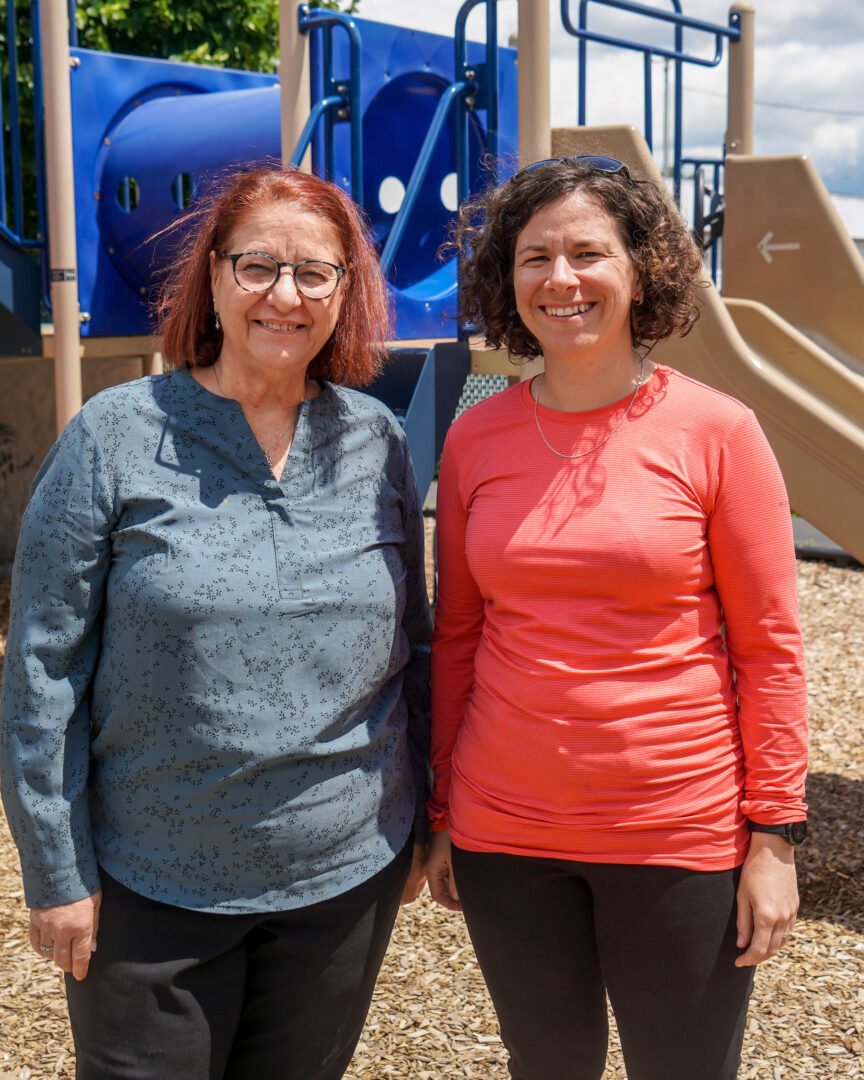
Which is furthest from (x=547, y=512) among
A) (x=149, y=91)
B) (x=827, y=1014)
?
(x=149, y=91)

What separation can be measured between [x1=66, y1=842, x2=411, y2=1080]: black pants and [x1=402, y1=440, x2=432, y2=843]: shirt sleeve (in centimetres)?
14

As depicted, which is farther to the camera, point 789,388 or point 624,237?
point 789,388

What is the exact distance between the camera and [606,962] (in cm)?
170

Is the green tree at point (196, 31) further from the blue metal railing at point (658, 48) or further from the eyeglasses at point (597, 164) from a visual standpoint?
the eyeglasses at point (597, 164)

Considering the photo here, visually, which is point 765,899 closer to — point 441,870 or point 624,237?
point 441,870

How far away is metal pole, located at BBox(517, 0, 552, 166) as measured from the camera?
12.3 ft

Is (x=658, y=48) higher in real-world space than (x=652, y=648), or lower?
higher

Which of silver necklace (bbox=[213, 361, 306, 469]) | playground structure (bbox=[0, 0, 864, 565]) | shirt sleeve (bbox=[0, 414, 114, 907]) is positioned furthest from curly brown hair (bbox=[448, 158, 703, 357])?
playground structure (bbox=[0, 0, 864, 565])

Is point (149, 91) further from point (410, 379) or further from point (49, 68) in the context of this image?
point (410, 379)

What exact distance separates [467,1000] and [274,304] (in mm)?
2022

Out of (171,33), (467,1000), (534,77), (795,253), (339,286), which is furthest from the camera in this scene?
(171,33)

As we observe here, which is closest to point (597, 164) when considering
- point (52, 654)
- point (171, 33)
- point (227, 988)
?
point (52, 654)

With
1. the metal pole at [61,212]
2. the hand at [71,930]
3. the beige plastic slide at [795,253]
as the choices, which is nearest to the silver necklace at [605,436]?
the hand at [71,930]

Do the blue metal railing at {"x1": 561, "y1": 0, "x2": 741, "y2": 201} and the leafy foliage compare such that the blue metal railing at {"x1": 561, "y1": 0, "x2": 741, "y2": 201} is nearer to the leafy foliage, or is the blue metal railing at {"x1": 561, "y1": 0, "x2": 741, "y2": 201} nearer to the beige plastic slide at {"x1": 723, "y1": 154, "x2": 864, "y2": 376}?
the beige plastic slide at {"x1": 723, "y1": 154, "x2": 864, "y2": 376}
